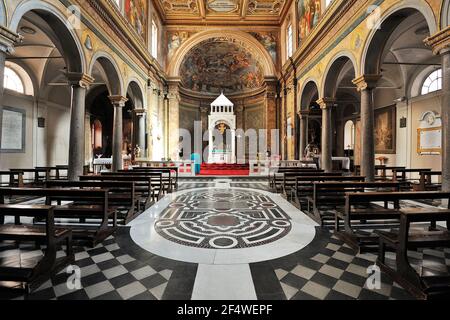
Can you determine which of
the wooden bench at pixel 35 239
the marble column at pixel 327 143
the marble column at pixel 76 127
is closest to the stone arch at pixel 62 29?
the marble column at pixel 76 127

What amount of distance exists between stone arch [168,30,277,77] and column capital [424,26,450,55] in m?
14.4

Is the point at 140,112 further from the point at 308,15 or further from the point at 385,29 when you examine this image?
the point at 385,29

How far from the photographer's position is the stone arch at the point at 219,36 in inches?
731

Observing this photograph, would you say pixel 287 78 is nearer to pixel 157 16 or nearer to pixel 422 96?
pixel 422 96

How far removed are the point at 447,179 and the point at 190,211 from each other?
19.5ft

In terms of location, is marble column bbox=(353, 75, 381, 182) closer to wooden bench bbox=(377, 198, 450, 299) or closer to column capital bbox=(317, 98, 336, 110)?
column capital bbox=(317, 98, 336, 110)

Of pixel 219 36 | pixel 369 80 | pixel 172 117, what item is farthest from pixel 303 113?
pixel 172 117

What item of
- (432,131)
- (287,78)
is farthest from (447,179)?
(287,78)

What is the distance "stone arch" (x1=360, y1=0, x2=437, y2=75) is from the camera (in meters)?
5.42

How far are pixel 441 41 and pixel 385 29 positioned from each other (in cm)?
275

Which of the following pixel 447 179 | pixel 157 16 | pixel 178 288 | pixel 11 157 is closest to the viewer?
pixel 178 288

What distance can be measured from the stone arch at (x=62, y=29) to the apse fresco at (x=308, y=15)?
1084 cm

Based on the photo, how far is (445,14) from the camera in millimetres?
4781
